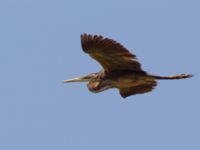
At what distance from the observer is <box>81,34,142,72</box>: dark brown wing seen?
57.0ft

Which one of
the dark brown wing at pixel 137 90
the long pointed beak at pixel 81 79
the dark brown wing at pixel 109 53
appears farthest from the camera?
the dark brown wing at pixel 137 90

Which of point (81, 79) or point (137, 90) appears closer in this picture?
point (81, 79)

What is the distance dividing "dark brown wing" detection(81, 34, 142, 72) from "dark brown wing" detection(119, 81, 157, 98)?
1367mm

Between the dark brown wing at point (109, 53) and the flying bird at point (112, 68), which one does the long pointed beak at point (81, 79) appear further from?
the dark brown wing at point (109, 53)

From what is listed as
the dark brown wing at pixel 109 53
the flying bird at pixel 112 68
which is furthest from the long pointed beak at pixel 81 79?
the dark brown wing at pixel 109 53

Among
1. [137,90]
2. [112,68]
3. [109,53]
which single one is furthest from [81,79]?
[109,53]

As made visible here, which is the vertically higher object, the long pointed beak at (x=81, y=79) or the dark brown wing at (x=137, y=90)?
the long pointed beak at (x=81, y=79)

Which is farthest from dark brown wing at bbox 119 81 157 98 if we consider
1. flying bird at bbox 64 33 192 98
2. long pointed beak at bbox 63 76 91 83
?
long pointed beak at bbox 63 76 91 83

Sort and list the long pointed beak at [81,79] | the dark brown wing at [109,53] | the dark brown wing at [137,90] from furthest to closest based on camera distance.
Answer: the dark brown wing at [137,90], the long pointed beak at [81,79], the dark brown wing at [109,53]

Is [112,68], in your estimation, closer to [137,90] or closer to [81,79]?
[81,79]

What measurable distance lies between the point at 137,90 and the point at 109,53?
232 cm

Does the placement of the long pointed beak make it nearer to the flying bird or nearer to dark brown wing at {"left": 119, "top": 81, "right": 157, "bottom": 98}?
the flying bird

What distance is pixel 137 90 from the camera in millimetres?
19797

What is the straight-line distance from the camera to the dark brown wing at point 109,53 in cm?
1736
